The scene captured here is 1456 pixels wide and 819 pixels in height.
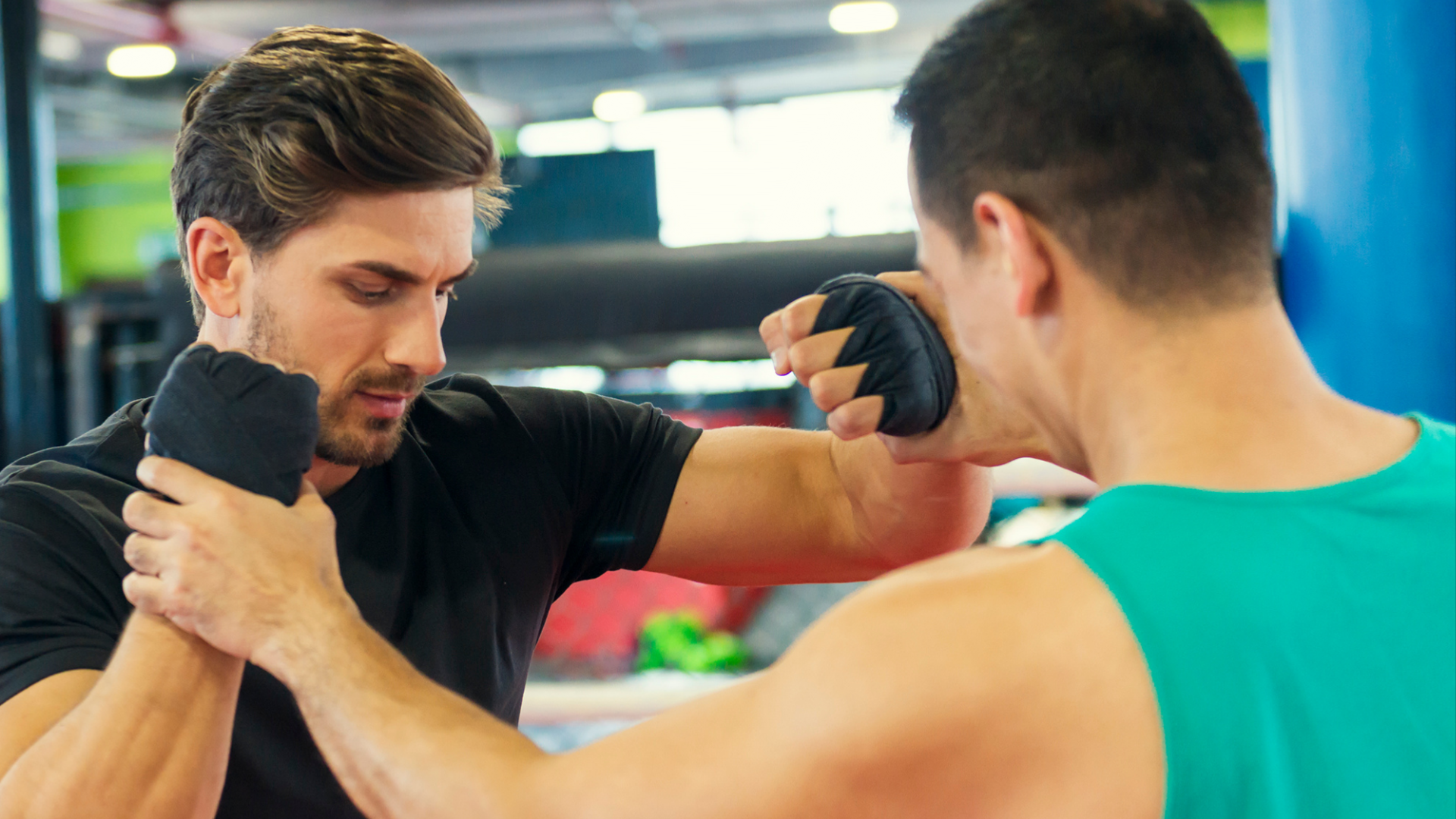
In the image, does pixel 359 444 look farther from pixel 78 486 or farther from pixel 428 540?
pixel 78 486

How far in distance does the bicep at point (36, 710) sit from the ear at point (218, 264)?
0.51 meters

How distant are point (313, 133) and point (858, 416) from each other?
72 cm

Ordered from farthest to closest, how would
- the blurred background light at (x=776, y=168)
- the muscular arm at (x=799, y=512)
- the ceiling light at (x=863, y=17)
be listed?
the blurred background light at (x=776, y=168) < the ceiling light at (x=863, y=17) < the muscular arm at (x=799, y=512)

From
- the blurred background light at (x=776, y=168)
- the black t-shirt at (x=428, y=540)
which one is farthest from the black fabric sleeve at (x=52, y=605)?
the blurred background light at (x=776, y=168)

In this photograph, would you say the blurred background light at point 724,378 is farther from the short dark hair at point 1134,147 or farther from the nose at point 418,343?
the short dark hair at point 1134,147

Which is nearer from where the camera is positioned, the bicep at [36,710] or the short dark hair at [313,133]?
the bicep at [36,710]

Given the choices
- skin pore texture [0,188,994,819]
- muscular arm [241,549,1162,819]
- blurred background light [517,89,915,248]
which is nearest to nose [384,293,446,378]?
skin pore texture [0,188,994,819]

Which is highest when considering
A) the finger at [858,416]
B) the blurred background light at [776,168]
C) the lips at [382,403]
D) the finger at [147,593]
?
the blurred background light at [776,168]

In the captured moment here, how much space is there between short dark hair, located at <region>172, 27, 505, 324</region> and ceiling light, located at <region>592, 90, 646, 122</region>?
8535mm

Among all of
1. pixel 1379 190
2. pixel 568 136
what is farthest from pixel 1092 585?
pixel 568 136

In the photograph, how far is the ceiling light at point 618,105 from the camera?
991 centimetres

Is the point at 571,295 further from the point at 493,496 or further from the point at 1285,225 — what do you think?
the point at 1285,225

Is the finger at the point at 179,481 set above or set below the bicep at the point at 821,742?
above

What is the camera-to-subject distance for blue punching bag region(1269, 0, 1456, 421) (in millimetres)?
1796
